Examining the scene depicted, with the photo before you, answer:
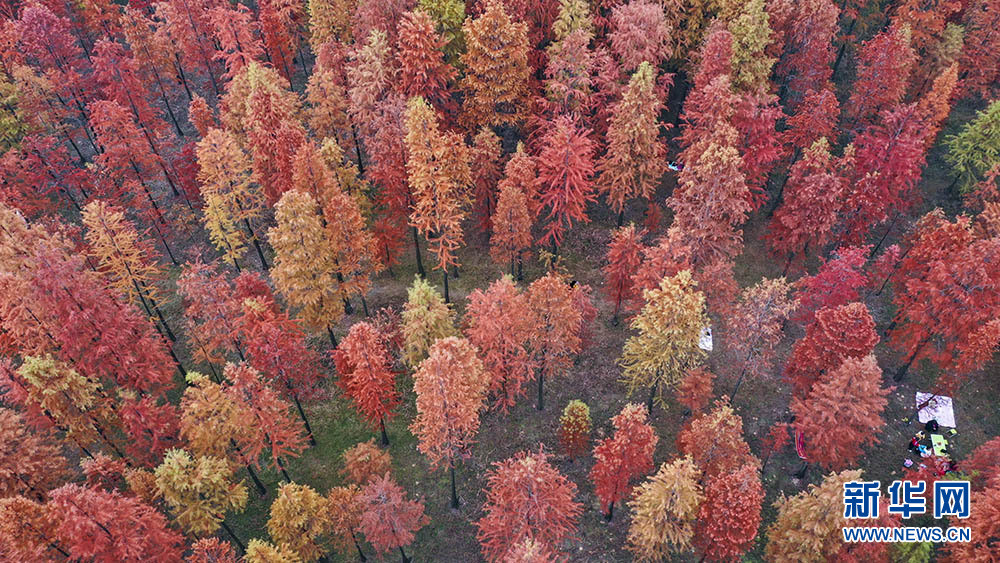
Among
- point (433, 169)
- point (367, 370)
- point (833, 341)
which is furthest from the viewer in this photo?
point (433, 169)

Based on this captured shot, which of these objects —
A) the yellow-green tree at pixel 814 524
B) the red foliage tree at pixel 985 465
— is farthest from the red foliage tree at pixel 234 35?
the red foliage tree at pixel 985 465

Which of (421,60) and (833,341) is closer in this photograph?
(833,341)

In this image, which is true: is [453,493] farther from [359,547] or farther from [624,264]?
[624,264]

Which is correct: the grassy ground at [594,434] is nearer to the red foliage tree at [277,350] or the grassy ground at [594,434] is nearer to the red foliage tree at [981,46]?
the red foliage tree at [277,350]

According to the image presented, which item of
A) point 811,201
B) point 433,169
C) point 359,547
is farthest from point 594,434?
point 811,201

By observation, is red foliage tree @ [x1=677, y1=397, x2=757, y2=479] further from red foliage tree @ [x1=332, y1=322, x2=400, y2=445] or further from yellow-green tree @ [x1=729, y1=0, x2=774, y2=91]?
yellow-green tree @ [x1=729, y1=0, x2=774, y2=91]

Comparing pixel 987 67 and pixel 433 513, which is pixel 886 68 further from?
Result: pixel 433 513
